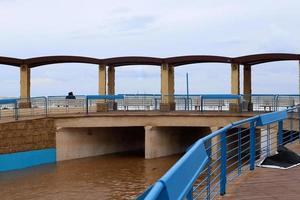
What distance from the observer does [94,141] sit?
24250 millimetres

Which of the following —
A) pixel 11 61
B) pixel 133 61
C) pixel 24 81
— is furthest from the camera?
pixel 24 81

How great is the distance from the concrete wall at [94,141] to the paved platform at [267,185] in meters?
15.7

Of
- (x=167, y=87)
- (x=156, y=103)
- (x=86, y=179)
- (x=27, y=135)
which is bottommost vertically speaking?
(x=86, y=179)

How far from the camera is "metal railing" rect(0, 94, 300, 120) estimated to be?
883 inches

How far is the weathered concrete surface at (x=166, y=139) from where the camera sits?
22.6 m

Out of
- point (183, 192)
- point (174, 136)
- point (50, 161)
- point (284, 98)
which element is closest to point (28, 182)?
point (50, 161)

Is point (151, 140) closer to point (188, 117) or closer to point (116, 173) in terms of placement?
point (188, 117)

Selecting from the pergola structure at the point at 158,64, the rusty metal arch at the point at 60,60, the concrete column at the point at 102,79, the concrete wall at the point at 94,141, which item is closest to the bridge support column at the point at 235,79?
the pergola structure at the point at 158,64

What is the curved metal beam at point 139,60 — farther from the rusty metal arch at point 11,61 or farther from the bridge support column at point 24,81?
the bridge support column at point 24,81

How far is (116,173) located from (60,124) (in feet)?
17.4

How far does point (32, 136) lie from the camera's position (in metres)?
20.7

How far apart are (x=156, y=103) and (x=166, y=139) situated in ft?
7.12

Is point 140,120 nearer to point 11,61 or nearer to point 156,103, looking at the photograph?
point 156,103

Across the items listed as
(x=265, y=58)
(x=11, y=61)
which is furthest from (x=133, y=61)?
(x=265, y=58)
